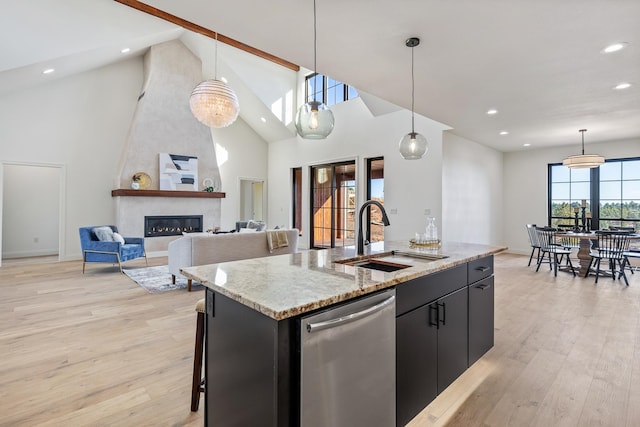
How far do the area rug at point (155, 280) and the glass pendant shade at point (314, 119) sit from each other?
3.16 m

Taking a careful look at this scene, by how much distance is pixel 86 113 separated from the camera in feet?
22.8

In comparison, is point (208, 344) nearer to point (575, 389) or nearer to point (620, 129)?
point (575, 389)

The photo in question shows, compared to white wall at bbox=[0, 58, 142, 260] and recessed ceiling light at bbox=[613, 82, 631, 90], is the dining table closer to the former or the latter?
recessed ceiling light at bbox=[613, 82, 631, 90]

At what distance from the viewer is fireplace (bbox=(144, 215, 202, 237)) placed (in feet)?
24.2

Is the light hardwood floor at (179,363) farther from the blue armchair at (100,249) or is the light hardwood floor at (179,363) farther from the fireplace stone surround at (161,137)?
the fireplace stone surround at (161,137)

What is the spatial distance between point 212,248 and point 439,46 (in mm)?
3610

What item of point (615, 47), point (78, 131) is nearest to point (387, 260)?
point (615, 47)

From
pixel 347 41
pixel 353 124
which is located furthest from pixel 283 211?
pixel 347 41

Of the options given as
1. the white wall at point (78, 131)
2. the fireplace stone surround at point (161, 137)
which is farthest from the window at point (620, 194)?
the white wall at point (78, 131)

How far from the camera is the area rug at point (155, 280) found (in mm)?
4531

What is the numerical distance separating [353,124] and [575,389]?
650cm

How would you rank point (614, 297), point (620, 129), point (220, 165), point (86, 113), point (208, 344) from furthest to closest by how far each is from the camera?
point (220, 165) → point (86, 113) → point (620, 129) → point (614, 297) → point (208, 344)

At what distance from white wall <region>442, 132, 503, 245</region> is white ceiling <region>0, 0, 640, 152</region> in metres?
0.82

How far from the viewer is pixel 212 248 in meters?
4.48
